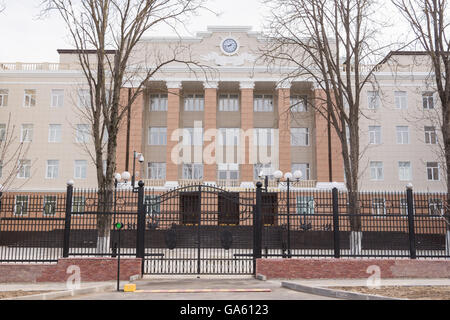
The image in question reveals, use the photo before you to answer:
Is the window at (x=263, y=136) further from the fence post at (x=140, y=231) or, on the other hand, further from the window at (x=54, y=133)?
the fence post at (x=140, y=231)

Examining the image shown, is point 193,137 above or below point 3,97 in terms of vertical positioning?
Answer: below

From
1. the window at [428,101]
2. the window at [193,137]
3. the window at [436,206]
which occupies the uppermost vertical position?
the window at [428,101]

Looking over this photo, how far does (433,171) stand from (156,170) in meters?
23.6

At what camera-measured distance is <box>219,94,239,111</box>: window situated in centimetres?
3797

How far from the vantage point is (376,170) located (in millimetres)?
35625

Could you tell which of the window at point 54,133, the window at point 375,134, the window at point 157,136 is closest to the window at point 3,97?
the window at point 54,133

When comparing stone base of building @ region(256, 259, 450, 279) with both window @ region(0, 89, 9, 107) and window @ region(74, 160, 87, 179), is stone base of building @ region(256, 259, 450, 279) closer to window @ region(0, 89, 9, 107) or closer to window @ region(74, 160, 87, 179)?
window @ region(74, 160, 87, 179)

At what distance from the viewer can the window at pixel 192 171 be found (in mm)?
36375

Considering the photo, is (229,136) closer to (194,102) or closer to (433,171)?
(194,102)

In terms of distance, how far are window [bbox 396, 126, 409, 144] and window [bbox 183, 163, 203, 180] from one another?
1711 cm

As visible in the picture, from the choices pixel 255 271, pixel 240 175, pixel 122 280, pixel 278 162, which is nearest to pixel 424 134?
pixel 278 162

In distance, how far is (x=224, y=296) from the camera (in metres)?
10.1

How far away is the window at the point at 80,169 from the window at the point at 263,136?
14.8m

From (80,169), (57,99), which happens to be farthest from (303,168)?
(57,99)
